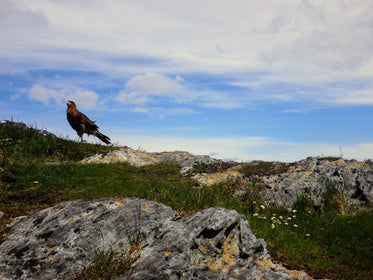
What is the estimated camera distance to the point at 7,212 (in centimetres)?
969

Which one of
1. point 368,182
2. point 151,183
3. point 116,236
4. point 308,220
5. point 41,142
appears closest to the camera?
point 116,236

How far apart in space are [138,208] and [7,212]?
4.42 metres

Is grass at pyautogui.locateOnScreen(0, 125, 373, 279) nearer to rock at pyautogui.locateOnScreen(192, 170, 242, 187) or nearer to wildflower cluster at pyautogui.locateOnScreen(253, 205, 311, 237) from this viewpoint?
wildflower cluster at pyautogui.locateOnScreen(253, 205, 311, 237)

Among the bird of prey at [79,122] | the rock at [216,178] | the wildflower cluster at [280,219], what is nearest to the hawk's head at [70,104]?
the bird of prey at [79,122]

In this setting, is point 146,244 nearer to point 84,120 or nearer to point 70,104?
point 84,120

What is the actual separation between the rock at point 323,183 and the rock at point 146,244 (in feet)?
20.9

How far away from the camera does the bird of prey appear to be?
67.8 feet

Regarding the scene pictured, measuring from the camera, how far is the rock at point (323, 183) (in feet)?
44.3

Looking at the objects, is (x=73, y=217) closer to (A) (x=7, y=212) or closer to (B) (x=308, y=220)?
(A) (x=7, y=212)

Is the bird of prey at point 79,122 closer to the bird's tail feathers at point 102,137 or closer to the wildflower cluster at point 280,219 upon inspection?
the bird's tail feathers at point 102,137

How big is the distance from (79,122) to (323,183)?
47.2 ft

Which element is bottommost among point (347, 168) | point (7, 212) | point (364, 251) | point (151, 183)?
point (364, 251)

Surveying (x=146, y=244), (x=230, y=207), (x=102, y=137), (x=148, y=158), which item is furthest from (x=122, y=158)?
(x=146, y=244)

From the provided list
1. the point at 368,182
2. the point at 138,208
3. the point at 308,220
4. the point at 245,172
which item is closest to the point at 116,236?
the point at 138,208
